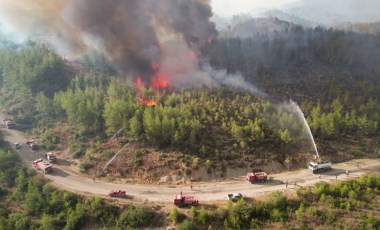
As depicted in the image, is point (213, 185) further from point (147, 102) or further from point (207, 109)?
point (147, 102)

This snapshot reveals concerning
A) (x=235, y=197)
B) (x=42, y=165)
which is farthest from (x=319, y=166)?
(x=42, y=165)

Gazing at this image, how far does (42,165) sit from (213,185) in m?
27.2

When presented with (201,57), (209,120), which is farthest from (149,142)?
(201,57)

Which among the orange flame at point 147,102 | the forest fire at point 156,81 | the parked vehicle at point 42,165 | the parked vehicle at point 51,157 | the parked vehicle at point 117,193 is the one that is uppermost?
the forest fire at point 156,81

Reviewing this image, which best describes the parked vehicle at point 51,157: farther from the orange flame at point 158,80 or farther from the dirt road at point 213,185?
the orange flame at point 158,80

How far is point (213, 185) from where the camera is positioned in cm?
4709

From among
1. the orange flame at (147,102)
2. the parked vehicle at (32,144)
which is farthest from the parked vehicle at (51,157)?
the orange flame at (147,102)

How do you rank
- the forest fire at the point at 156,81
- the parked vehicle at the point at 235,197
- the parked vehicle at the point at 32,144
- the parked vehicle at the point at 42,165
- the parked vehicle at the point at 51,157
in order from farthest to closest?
the forest fire at the point at 156,81 < the parked vehicle at the point at 32,144 < the parked vehicle at the point at 51,157 < the parked vehicle at the point at 42,165 < the parked vehicle at the point at 235,197

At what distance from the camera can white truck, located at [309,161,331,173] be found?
4828 cm

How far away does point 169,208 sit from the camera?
138ft

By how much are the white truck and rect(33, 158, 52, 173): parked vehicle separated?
39.5 meters

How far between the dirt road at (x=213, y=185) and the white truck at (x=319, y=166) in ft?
2.43

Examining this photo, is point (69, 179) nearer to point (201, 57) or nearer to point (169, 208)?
point (169, 208)

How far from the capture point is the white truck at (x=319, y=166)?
48281 mm
